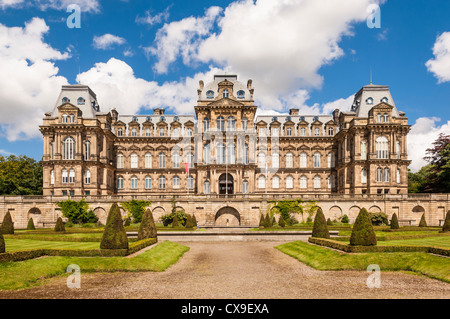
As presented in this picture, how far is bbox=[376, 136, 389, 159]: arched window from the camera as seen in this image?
60844 millimetres

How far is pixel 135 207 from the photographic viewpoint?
54531 millimetres

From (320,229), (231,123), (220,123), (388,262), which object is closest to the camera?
(388,262)

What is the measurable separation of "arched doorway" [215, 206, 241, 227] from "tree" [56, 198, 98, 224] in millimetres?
17897

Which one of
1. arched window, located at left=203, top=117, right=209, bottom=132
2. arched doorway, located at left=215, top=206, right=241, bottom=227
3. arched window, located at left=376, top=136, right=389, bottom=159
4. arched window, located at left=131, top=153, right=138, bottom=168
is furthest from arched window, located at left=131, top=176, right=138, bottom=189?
arched window, located at left=376, top=136, right=389, bottom=159

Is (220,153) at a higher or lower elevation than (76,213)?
higher

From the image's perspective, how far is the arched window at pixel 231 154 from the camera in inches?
2440

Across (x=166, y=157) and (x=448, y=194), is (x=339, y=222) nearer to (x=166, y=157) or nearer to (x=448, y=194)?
Answer: (x=448, y=194)

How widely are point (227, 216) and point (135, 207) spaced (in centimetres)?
1364

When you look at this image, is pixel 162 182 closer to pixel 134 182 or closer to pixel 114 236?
pixel 134 182

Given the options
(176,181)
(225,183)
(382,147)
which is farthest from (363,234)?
(176,181)

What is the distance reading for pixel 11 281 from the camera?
603 inches

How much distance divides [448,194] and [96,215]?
2058 inches

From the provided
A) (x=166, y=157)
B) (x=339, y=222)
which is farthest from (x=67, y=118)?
(x=339, y=222)
